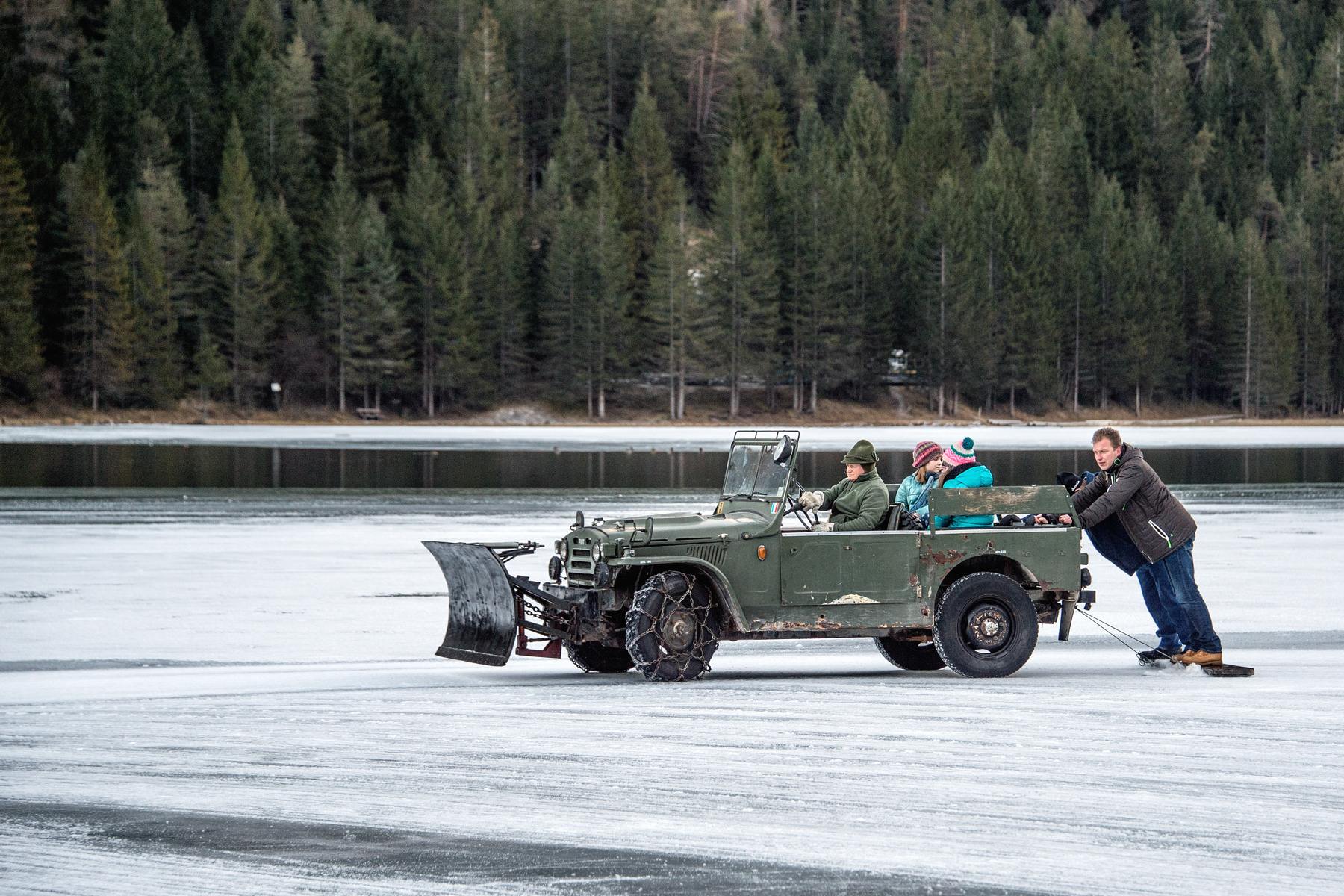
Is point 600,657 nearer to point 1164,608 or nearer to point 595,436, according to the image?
point 1164,608

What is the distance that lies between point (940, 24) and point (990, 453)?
110 m

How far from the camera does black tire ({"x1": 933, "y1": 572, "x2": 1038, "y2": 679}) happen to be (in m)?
10.4

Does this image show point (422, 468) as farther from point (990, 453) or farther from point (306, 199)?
point (306, 199)

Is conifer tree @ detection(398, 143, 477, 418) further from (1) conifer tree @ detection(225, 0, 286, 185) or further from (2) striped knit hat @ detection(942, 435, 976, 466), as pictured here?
(2) striped knit hat @ detection(942, 435, 976, 466)

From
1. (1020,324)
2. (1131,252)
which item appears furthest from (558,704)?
(1131,252)

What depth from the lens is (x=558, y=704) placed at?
949 centimetres

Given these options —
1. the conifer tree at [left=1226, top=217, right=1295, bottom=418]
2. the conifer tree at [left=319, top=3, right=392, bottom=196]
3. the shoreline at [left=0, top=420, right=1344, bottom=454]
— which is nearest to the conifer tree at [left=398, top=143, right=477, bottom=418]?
the shoreline at [left=0, top=420, right=1344, bottom=454]

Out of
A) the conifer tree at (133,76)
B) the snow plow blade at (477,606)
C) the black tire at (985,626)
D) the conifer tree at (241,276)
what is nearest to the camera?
the snow plow blade at (477,606)

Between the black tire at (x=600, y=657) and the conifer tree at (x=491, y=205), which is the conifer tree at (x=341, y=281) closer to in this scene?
the conifer tree at (x=491, y=205)

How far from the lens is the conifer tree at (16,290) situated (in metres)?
76.1

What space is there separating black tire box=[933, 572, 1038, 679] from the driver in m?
0.78

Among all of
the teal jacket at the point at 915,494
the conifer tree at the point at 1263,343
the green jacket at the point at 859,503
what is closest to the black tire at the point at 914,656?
the teal jacket at the point at 915,494

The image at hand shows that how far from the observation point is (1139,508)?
36.1 ft

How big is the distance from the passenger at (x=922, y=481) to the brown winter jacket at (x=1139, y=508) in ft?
3.45
